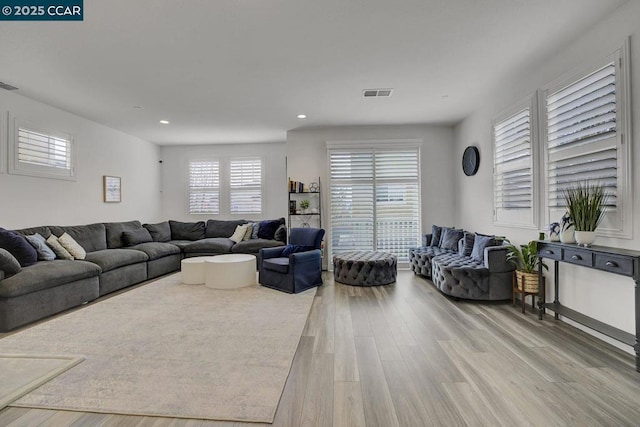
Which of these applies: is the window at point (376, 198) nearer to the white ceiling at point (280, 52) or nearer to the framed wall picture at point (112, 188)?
the white ceiling at point (280, 52)

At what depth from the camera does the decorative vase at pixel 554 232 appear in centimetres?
311

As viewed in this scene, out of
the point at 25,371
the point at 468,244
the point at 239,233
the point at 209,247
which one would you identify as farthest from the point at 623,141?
the point at 209,247

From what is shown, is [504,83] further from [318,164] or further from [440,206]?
[318,164]

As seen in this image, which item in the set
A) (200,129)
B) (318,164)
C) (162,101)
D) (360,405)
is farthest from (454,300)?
(200,129)

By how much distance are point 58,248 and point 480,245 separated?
584cm

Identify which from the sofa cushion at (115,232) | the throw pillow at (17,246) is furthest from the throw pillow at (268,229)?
the throw pillow at (17,246)

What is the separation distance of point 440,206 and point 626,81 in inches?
146

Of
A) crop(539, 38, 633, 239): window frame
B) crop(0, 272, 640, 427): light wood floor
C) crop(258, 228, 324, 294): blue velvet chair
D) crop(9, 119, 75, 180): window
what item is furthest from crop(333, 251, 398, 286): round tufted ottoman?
crop(9, 119, 75, 180): window

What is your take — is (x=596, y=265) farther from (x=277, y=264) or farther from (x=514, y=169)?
(x=277, y=264)

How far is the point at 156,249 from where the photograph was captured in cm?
542

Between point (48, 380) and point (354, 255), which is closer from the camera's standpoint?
point (48, 380)

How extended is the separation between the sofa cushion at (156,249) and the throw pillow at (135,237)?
0.13 metres

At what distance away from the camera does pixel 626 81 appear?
98.8 inches

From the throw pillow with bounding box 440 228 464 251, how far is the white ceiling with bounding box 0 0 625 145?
6.81 feet
